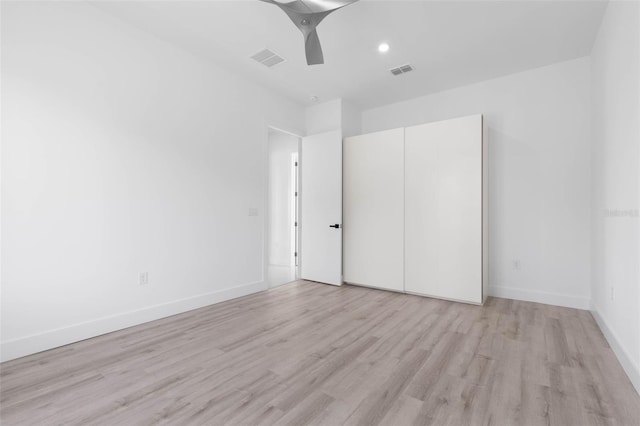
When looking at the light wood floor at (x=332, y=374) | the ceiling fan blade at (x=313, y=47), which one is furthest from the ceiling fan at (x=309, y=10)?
the light wood floor at (x=332, y=374)

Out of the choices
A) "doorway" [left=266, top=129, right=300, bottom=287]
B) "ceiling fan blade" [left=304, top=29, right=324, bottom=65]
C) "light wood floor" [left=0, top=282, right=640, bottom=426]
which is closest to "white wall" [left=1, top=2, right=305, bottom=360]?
"light wood floor" [left=0, top=282, right=640, bottom=426]

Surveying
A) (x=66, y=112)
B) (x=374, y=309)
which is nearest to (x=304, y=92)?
(x=66, y=112)

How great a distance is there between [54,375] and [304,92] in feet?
Result: 13.3

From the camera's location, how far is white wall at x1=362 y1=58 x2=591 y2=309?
3.31 m

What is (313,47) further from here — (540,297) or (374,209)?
(540,297)

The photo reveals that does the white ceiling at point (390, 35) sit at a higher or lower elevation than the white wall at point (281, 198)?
higher

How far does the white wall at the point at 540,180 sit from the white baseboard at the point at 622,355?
745mm

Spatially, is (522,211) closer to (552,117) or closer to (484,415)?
(552,117)

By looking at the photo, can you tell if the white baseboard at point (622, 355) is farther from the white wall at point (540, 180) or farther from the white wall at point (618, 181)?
the white wall at point (540, 180)

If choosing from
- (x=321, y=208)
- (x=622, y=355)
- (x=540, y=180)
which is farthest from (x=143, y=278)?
(x=540, y=180)

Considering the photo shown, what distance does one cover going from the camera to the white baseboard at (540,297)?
326 centimetres

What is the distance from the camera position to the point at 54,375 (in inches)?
76.7

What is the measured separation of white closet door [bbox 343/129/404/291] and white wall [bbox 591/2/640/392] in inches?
77.9

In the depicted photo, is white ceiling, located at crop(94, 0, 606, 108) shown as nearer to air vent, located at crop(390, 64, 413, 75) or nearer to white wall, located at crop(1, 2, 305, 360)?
air vent, located at crop(390, 64, 413, 75)
